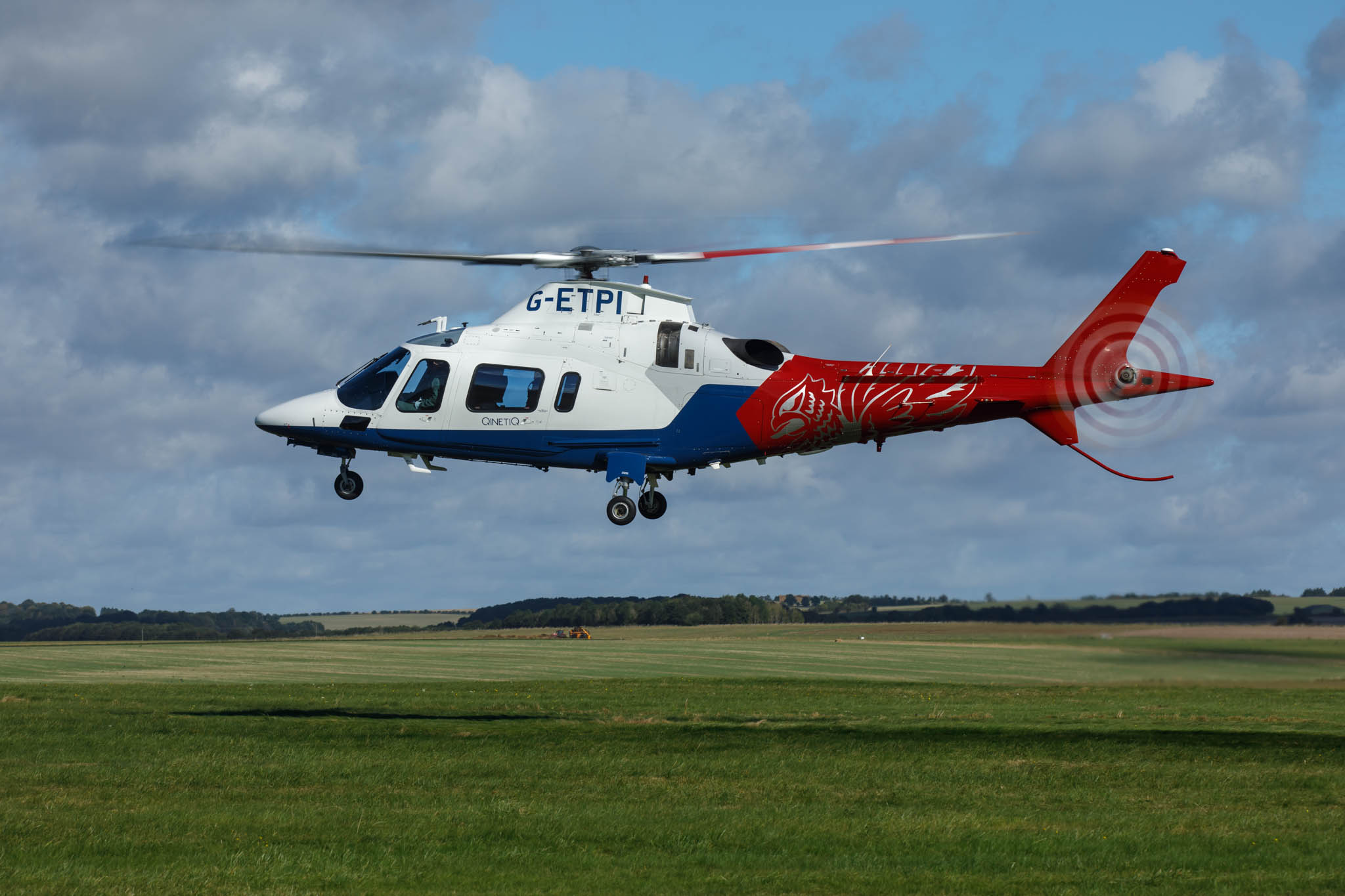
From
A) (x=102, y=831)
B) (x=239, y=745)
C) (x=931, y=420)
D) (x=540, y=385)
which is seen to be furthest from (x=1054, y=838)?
(x=239, y=745)

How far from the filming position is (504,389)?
34.8 meters

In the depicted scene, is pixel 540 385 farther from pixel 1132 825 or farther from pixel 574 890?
pixel 1132 825

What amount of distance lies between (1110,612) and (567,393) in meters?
15.4

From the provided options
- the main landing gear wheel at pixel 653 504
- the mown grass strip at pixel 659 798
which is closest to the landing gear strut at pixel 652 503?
the main landing gear wheel at pixel 653 504

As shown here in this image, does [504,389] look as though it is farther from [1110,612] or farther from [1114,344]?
[1110,612]

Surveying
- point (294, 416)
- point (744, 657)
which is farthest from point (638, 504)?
point (744, 657)

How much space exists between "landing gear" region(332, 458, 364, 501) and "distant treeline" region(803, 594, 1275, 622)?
15.9 meters

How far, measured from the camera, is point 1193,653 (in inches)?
936

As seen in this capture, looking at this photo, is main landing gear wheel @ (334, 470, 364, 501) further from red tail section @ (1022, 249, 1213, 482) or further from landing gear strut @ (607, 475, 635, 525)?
red tail section @ (1022, 249, 1213, 482)

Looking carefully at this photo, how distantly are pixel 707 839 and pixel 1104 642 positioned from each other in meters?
9.75

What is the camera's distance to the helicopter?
3266cm

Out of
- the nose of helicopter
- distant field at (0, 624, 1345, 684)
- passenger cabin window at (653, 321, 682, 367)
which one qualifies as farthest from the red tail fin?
the nose of helicopter

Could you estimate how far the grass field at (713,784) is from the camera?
25219mm

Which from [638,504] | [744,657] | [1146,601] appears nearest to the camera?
[1146,601]
